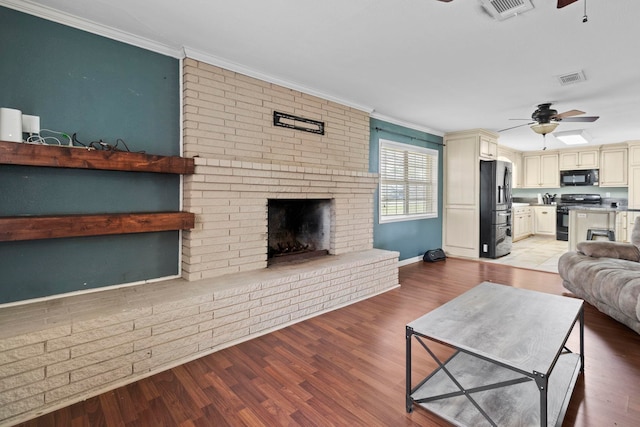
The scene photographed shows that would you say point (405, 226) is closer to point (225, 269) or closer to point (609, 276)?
point (609, 276)

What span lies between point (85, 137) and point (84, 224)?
2.37 feet

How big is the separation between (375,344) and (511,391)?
986 millimetres

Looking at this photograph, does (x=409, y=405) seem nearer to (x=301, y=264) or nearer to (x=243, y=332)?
(x=243, y=332)

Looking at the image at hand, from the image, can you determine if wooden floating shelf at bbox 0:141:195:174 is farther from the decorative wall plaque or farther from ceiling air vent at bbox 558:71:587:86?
ceiling air vent at bbox 558:71:587:86

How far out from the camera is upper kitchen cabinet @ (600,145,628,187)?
7109 mm

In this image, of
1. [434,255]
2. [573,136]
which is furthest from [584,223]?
[434,255]

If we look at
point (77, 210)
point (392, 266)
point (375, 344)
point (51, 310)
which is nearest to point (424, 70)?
point (392, 266)

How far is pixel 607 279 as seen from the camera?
9.50 feet

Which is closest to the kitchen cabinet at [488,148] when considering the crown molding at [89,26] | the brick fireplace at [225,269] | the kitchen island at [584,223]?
the kitchen island at [584,223]

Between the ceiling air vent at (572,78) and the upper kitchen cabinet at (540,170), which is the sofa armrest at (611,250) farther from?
the upper kitchen cabinet at (540,170)

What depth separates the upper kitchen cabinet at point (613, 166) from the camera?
7109 mm

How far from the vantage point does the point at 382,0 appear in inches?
78.4

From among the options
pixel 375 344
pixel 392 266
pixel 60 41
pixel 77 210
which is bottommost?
pixel 375 344

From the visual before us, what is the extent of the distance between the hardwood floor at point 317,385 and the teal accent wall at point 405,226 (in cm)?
211
